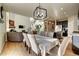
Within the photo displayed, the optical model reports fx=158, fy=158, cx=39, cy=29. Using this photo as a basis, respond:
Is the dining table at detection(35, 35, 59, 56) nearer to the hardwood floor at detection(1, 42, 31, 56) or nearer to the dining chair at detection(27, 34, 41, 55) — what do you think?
the dining chair at detection(27, 34, 41, 55)

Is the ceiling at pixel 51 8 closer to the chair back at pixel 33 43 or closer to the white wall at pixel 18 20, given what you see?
the white wall at pixel 18 20

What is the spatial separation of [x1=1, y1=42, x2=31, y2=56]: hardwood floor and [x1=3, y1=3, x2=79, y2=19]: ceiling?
1.62 feet

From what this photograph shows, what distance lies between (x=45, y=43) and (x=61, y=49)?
0.86 feet

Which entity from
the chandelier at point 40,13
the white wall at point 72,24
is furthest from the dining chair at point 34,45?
the white wall at point 72,24

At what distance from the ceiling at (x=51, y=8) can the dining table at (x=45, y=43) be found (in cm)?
36

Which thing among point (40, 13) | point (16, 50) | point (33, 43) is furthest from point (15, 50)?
point (40, 13)

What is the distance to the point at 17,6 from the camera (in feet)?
7.97

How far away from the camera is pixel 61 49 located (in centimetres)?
244

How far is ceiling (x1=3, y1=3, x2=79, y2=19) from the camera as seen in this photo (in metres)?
2.41

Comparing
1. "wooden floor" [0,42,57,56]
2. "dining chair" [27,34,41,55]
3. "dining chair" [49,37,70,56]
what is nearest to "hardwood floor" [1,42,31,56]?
"wooden floor" [0,42,57,56]

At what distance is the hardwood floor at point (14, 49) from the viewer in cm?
242

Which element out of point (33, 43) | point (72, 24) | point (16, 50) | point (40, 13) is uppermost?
point (40, 13)

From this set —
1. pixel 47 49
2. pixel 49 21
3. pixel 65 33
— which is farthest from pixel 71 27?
pixel 47 49

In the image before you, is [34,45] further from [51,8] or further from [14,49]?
[51,8]
